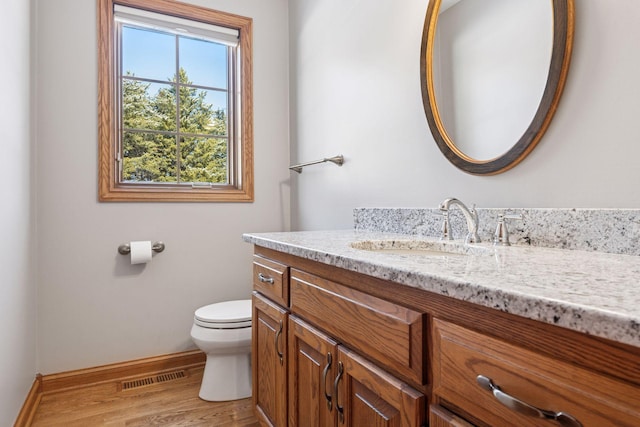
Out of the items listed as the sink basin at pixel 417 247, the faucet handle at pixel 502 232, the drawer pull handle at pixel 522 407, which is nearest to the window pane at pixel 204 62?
the sink basin at pixel 417 247

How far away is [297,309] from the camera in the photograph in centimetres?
114

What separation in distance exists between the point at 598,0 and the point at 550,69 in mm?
175

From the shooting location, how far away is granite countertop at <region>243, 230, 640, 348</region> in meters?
0.39

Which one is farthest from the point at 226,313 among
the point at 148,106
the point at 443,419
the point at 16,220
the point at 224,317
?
the point at 443,419

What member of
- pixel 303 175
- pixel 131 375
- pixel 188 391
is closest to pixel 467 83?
pixel 303 175

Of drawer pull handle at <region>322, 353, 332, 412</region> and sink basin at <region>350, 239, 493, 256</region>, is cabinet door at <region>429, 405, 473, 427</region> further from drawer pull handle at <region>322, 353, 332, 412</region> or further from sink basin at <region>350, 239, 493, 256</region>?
sink basin at <region>350, 239, 493, 256</region>

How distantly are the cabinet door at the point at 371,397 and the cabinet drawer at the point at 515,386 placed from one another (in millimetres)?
77

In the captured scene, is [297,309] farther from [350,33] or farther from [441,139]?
[350,33]

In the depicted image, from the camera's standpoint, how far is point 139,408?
5.80ft

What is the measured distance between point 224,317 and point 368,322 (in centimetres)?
120

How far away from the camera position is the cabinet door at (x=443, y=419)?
573 millimetres

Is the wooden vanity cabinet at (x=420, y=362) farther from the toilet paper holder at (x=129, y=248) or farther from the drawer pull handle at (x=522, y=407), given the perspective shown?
the toilet paper holder at (x=129, y=248)

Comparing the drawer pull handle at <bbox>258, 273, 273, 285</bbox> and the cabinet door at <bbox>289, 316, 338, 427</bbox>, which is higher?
the drawer pull handle at <bbox>258, 273, 273, 285</bbox>

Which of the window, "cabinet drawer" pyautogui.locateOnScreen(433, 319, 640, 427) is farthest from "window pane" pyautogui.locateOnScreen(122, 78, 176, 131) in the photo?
"cabinet drawer" pyautogui.locateOnScreen(433, 319, 640, 427)
